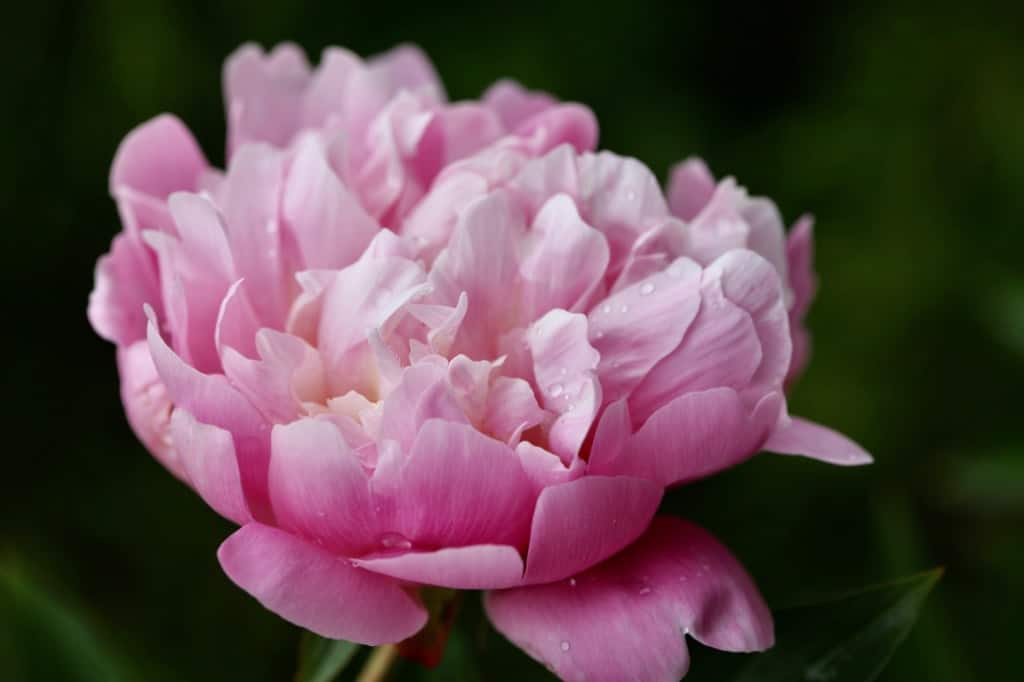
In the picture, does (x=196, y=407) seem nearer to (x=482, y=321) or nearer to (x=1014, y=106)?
(x=482, y=321)

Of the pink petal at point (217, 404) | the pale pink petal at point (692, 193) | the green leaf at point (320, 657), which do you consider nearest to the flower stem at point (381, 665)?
the green leaf at point (320, 657)

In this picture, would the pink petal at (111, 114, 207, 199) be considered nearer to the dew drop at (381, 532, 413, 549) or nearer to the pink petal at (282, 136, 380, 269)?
the pink petal at (282, 136, 380, 269)

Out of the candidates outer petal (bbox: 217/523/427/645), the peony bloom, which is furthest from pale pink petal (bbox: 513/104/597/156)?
outer petal (bbox: 217/523/427/645)

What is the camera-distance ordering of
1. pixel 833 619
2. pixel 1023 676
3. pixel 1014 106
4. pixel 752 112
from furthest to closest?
pixel 752 112
pixel 1014 106
pixel 1023 676
pixel 833 619

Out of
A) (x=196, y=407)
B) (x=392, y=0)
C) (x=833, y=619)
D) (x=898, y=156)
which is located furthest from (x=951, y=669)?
(x=392, y=0)

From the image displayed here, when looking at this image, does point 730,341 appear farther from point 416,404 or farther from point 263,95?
point 263,95

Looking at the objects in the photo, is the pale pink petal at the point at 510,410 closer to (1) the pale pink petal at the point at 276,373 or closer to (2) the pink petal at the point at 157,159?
(1) the pale pink petal at the point at 276,373
